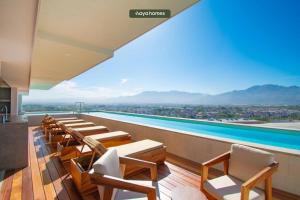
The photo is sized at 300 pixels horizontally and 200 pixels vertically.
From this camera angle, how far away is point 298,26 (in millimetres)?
8750

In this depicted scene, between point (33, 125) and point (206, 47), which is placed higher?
point (206, 47)

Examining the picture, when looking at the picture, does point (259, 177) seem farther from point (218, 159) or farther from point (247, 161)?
point (218, 159)

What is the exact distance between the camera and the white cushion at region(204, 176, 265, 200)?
65.3 inches

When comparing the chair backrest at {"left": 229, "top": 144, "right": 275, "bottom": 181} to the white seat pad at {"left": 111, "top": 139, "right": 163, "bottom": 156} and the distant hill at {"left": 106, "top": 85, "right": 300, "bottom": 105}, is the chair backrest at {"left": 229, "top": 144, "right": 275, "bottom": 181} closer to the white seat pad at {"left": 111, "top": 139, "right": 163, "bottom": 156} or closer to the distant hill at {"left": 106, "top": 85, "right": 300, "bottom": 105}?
the white seat pad at {"left": 111, "top": 139, "right": 163, "bottom": 156}

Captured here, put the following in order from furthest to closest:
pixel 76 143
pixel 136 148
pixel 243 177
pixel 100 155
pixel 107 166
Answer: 1. pixel 76 143
2. pixel 136 148
3. pixel 100 155
4. pixel 243 177
5. pixel 107 166

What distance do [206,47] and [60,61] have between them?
10.2 m

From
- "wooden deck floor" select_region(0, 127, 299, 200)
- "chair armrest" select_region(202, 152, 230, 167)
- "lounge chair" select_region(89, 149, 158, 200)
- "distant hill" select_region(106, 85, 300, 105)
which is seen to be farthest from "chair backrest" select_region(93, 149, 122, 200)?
"distant hill" select_region(106, 85, 300, 105)

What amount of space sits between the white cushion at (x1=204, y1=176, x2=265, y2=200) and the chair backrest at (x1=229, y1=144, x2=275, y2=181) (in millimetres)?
107

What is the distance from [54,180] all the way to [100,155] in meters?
1.06

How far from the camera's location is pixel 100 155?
7.57 feet

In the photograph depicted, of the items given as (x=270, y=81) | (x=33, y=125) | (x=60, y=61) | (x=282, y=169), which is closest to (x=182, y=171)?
(x=282, y=169)

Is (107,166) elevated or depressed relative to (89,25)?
depressed

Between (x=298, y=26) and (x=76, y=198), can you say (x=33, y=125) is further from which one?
(x=298, y=26)

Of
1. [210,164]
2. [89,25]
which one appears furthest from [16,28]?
[210,164]
